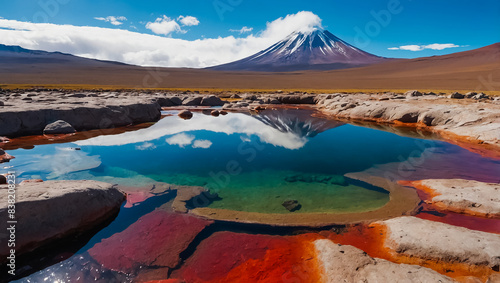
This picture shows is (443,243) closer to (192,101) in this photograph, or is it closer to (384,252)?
(384,252)

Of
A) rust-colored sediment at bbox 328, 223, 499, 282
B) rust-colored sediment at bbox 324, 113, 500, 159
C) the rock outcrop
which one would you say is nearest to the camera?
rust-colored sediment at bbox 328, 223, 499, 282

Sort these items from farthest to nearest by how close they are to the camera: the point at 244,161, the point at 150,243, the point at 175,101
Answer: the point at 175,101 < the point at 244,161 < the point at 150,243

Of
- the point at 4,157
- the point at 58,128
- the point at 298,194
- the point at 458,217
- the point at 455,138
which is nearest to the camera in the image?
the point at 458,217

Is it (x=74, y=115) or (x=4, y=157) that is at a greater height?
(x=74, y=115)

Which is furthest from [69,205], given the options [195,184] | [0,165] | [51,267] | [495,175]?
[495,175]

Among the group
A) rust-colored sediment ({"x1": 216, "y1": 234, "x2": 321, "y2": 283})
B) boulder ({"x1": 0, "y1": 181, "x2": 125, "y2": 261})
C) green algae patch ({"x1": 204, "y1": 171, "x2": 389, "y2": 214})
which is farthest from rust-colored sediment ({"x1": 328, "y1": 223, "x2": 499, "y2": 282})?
boulder ({"x1": 0, "y1": 181, "x2": 125, "y2": 261})

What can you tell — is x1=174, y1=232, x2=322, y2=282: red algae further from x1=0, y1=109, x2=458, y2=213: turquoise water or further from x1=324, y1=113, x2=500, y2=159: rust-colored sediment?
x1=324, y1=113, x2=500, y2=159: rust-colored sediment

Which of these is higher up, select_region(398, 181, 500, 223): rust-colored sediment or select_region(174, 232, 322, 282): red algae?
select_region(398, 181, 500, 223): rust-colored sediment

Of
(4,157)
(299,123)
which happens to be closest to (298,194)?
(4,157)
